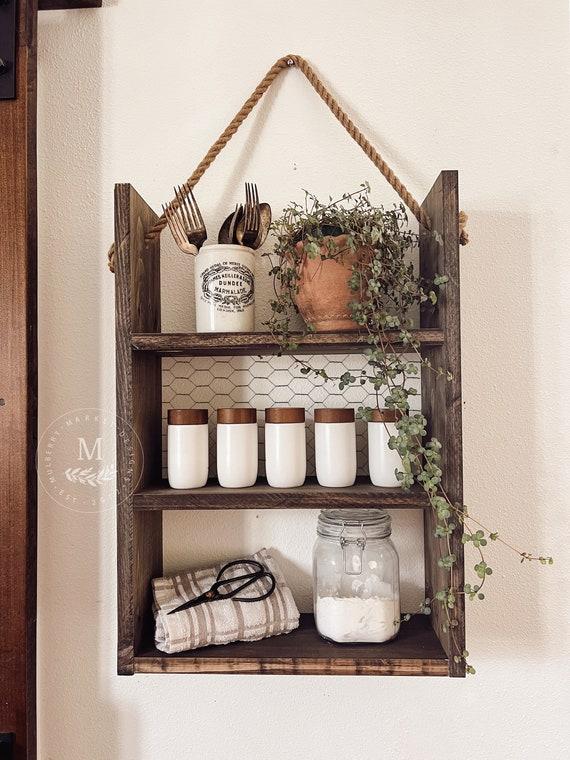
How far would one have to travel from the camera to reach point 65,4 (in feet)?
3.47

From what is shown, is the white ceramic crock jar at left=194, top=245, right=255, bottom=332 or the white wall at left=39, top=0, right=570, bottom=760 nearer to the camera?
the white ceramic crock jar at left=194, top=245, right=255, bottom=332

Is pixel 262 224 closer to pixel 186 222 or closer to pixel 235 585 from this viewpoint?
pixel 186 222

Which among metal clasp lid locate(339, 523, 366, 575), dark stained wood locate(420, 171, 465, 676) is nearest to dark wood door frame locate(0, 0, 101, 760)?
metal clasp lid locate(339, 523, 366, 575)

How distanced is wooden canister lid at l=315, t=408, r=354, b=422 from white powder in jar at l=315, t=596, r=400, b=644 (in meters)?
0.27

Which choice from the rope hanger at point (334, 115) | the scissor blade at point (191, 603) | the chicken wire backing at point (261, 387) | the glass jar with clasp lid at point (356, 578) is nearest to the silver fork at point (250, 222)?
the rope hanger at point (334, 115)

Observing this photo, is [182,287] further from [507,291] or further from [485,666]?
[485,666]

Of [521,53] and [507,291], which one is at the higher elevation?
[521,53]

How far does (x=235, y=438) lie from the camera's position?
2.87 feet

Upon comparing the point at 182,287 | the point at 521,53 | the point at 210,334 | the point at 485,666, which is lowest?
the point at 485,666

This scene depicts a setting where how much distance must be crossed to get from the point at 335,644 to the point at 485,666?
1.01 ft

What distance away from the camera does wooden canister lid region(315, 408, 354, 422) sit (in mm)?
875

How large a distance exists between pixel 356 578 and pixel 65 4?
3.71 feet

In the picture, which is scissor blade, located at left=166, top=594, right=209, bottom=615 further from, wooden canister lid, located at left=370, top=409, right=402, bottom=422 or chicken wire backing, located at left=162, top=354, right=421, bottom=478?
wooden canister lid, located at left=370, top=409, right=402, bottom=422

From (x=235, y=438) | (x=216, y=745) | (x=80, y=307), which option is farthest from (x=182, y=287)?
(x=216, y=745)
